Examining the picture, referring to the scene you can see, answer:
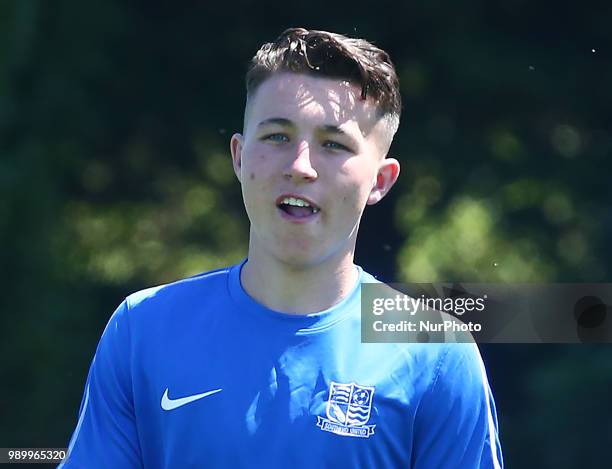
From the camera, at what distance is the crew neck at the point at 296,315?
240 centimetres

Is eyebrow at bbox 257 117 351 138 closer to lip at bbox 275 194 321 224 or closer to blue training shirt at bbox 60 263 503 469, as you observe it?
lip at bbox 275 194 321 224

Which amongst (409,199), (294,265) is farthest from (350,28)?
(294,265)

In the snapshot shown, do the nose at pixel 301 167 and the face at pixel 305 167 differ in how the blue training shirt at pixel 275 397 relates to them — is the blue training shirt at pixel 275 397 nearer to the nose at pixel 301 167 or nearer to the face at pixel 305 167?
the face at pixel 305 167

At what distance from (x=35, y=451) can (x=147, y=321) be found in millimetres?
4142

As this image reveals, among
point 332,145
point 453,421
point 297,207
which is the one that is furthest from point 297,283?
point 453,421

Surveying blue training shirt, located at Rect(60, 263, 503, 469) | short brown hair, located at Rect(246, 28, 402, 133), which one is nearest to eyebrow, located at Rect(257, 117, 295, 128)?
short brown hair, located at Rect(246, 28, 402, 133)

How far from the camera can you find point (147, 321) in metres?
2.45

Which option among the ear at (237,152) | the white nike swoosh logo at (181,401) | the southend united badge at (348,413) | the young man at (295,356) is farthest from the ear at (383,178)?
the white nike swoosh logo at (181,401)

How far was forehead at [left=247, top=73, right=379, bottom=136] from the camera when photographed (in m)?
2.37

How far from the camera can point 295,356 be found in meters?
2.38

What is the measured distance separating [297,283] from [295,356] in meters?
0.15

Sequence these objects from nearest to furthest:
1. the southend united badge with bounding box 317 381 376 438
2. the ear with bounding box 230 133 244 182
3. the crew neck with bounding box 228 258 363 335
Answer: the southend united badge with bounding box 317 381 376 438 → the crew neck with bounding box 228 258 363 335 → the ear with bounding box 230 133 244 182

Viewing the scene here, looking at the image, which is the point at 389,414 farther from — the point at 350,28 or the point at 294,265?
the point at 350,28

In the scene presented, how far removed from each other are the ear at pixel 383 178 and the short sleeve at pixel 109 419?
1.92ft
